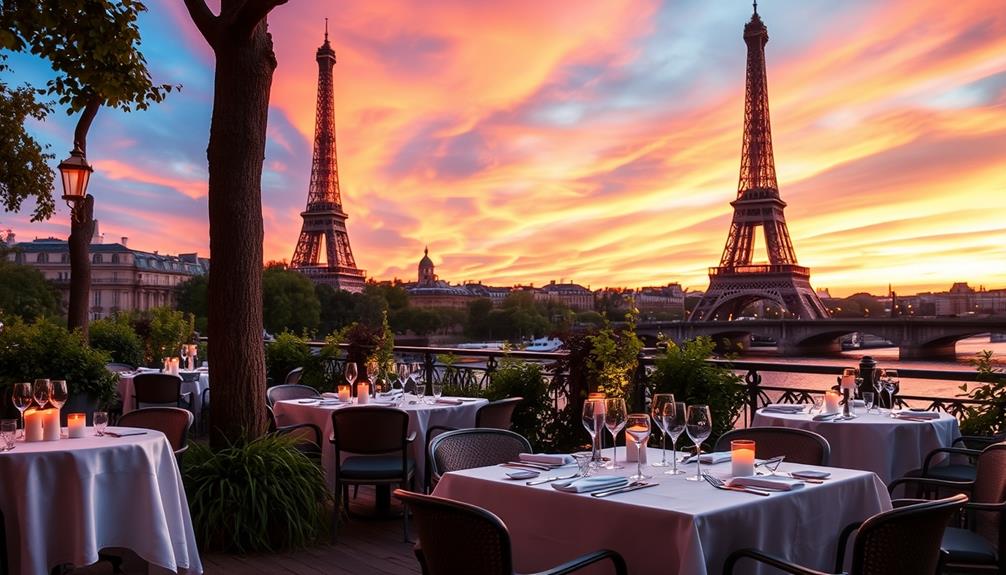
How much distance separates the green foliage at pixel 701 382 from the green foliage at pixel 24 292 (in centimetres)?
4447

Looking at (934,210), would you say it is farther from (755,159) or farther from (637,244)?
(755,159)

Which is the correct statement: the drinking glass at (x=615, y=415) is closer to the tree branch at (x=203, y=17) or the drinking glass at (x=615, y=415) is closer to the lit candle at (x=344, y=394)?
the tree branch at (x=203, y=17)

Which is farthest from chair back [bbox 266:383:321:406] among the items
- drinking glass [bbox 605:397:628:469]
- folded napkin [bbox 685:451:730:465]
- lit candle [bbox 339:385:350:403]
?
drinking glass [bbox 605:397:628:469]

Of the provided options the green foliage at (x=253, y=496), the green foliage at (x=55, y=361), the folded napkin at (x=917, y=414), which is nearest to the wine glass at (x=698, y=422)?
the green foliage at (x=253, y=496)

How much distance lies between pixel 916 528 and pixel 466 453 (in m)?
2.11

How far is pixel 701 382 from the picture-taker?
24.1 feet

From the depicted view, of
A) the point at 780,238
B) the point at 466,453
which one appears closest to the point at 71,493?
the point at 466,453

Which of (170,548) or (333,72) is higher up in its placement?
→ (333,72)

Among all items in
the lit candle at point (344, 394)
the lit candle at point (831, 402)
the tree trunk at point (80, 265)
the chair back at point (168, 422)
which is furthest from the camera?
the tree trunk at point (80, 265)

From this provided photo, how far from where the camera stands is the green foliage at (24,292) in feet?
151

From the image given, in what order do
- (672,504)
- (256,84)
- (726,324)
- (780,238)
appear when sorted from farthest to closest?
1. (780,238)
2. (726,324)
3. (256,84)
4. (672,504)

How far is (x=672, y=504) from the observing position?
301 cm

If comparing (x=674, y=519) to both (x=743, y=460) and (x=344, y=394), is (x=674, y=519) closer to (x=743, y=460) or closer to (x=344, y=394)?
(x=743, y=460)

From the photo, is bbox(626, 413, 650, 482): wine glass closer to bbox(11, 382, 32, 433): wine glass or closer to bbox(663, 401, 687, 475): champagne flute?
bbox(663, 401, 687, 475): champagne flute
